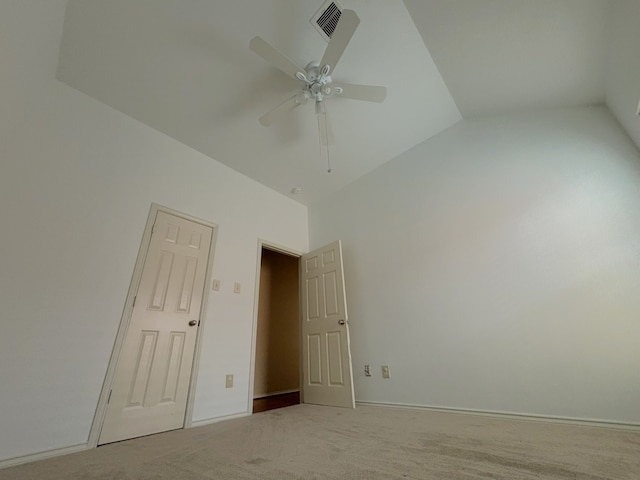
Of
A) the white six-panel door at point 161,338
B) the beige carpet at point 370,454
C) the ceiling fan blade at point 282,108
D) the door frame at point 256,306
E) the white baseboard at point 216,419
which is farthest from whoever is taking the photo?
the door frame at point 256,306

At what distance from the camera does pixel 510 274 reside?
7.23ft

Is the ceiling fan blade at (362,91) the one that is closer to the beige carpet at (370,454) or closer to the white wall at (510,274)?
the white wall at (510,274)

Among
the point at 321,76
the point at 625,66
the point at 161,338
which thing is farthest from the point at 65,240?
the point at 625,66

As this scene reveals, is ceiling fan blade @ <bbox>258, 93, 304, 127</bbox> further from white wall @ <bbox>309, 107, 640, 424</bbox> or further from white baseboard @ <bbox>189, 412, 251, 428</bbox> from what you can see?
white baseboard @ <bbox>189, 412, 251, 428</bbox>

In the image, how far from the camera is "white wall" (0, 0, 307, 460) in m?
1.58

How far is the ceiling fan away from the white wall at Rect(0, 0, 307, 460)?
1363mm

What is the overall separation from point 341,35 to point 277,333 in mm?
4244

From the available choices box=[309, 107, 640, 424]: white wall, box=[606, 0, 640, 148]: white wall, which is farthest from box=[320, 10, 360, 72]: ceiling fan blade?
box=[309, 107, 640, 424]: white wall

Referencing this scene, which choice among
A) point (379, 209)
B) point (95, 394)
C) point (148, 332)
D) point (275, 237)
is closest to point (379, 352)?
point (379, 209)

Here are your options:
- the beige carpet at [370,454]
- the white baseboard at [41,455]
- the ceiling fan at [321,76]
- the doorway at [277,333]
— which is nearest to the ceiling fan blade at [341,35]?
the ceiling fan at [321,76]

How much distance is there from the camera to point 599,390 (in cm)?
171

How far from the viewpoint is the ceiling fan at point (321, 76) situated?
1.67 m

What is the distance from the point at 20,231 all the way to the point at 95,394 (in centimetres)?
123

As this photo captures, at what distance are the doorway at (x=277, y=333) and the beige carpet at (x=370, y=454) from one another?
7.46 feet
